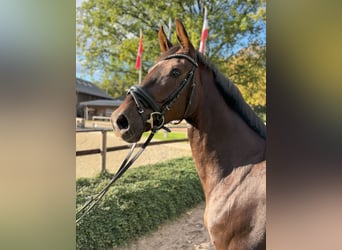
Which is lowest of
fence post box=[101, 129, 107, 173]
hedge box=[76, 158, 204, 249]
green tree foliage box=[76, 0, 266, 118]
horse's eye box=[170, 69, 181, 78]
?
hedge box=[76, 158, 204, 249]

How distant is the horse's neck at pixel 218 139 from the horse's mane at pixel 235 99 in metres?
0.02

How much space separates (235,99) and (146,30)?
3.51 m

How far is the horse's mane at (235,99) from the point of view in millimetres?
1176

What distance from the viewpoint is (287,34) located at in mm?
464

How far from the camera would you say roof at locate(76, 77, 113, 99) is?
3903 millimetres

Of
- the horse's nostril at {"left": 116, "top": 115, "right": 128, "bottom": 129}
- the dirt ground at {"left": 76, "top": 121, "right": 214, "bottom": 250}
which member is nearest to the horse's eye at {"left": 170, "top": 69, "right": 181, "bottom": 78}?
the horse's nostril at {"left": 116, "top": 115, "right": 128, "bottom": 129}

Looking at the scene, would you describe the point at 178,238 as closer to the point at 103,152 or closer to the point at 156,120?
the point at 103,152

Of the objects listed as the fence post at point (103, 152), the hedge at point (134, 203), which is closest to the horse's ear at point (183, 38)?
the hedge at point (134, 203)

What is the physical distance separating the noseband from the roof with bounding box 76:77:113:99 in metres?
2.89

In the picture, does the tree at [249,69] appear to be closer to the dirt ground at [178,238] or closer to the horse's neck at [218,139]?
the dirt ground at [178,238]

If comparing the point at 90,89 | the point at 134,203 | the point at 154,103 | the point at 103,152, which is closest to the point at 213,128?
the point at 154,103

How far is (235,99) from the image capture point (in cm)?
118

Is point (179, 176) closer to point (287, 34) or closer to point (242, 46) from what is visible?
point (242, 46)

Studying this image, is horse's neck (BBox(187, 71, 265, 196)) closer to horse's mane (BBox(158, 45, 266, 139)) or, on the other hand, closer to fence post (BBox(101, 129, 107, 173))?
horse's mane (BBox(158, 45, 266, 139))
